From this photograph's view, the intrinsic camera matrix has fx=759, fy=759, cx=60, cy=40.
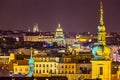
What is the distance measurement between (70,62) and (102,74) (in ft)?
Result: 115

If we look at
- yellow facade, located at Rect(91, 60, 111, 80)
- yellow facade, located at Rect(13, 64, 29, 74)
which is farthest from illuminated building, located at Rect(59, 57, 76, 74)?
yellow facade, located at Rect(91, 60, 111, 80)

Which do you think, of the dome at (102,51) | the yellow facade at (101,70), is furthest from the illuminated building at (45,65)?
the yellow facade at (101,70)

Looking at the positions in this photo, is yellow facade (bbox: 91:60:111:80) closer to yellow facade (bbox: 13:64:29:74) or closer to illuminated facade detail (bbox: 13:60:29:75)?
illuminated facade detail (bbox: 13:60:29:75)

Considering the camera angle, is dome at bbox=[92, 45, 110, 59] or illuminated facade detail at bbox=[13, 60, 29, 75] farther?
illuminated facade detail at bbox=[13, 60, 29, 75]

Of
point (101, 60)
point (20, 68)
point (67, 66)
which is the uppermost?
point (101, 60)

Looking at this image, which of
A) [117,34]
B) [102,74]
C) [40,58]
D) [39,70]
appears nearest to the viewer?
[102,74]

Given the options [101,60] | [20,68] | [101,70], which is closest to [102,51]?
[101,60]

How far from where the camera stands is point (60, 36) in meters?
140

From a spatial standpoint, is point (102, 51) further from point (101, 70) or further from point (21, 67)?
point (21, 67)

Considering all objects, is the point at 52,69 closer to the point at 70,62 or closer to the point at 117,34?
the point at 70,62

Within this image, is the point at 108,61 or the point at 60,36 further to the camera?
the point at 60,36

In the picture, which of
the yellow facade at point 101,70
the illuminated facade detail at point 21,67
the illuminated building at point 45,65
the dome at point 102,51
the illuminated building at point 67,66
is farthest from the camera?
the illuminated building at point 45,65

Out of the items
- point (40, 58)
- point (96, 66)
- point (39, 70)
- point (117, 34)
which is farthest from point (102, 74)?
point (117, 34)

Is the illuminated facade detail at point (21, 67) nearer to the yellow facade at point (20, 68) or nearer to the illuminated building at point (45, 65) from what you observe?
the yellow facade at point (20, 68)
